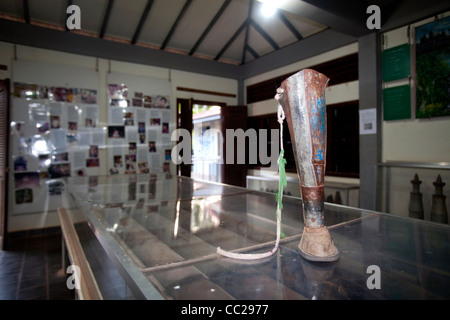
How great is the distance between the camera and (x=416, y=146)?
351 centimetres

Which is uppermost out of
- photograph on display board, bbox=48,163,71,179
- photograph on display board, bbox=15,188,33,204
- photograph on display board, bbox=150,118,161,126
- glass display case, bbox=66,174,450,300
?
photograph on display board, bbox=150,118,161,126

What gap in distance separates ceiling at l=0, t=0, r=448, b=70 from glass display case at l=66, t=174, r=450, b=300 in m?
2.64

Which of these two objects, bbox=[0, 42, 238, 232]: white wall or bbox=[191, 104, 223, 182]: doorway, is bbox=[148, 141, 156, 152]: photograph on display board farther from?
bbox=[191, 104, 223, 182]: doorway

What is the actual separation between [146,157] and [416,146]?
440 centimetres

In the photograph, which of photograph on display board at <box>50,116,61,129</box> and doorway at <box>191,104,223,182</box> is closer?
photograph on display board at <box>50,116,61,129</box>

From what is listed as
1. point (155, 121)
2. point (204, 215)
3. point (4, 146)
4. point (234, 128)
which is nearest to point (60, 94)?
point (4, 146)

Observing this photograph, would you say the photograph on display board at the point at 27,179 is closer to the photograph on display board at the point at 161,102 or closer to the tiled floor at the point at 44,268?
the tiled floor at the point at 44,268

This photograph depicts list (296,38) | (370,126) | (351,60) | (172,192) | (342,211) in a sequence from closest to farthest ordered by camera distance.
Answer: (342,211) < (172,192) < (370,126) < (351,60) < (296,38)

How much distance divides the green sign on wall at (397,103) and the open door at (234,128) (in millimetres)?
3062

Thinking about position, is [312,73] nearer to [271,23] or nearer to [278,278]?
[278,278]

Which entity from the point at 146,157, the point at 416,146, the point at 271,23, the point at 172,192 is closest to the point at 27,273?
the point at 172,192

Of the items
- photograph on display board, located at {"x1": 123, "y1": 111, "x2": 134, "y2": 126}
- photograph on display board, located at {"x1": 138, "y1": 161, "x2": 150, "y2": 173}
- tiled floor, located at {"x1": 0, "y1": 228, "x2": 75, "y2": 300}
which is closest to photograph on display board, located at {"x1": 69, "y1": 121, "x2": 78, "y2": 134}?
photograph on display board, located at {"x1": 123, "y1": 111, "x2": 134, "y2": 126}

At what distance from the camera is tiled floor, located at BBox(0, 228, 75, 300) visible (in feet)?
8.04

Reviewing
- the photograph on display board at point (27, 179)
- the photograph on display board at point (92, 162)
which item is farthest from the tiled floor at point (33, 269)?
the photograph on display board at point (92, 162)
